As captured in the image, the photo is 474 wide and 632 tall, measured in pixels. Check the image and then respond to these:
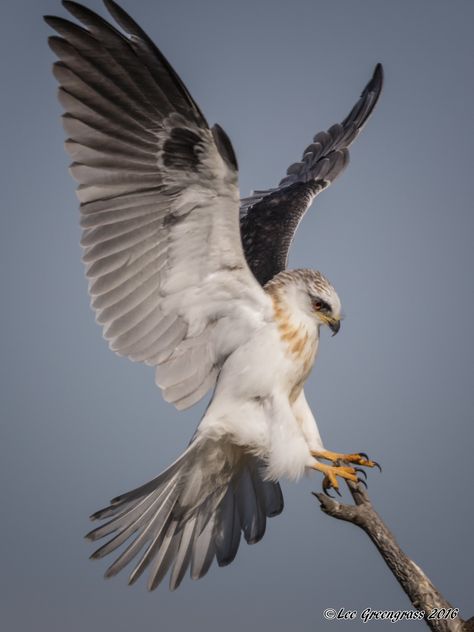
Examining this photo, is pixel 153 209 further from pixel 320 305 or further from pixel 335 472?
pixel 335 472

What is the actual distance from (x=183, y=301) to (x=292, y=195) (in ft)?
8.74

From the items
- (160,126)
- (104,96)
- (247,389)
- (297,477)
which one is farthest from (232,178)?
(297,477)

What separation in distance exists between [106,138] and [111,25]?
672mm

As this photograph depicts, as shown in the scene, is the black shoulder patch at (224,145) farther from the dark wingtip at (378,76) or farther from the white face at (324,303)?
the dark wingtip at (378,76)

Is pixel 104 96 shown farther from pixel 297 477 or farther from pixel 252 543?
pixel 252 543

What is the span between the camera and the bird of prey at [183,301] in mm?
4777

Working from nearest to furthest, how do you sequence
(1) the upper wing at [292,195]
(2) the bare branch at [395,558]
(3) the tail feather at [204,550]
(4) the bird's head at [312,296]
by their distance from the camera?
(2) the bare branch at [395,558] → (4) the bird's head at [312,296] → (3) the tail feather at [204,550] → (1) the upper wing at [292,195]

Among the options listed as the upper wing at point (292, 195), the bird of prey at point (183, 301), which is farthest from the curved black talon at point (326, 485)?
the upper wing at point (292, 195)

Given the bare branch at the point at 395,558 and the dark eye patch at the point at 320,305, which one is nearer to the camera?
the bare branch at the point at 395,558

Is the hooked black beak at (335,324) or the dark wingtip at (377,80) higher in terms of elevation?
the dark wingtip at (377,80)

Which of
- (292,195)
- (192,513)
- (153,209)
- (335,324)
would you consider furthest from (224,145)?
(292,195)

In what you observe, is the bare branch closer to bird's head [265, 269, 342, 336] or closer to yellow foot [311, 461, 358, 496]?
yellow foot [311, 461, 358, 496]

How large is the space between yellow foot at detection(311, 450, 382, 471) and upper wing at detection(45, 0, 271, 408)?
859 mm

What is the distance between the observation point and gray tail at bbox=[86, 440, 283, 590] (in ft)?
16.8
